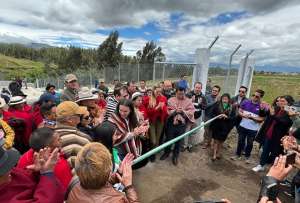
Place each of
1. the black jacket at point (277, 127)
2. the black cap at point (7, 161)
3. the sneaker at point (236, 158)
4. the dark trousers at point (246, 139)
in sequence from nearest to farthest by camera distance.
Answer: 1. the black cap at point (7, 161)
2. the black jacket at point (277, 127)
3. the dark trousers at point (246, 139)
4. the sneaker at point (236, 158)

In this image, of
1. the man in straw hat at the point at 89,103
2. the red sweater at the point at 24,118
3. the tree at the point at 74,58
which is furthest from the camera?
the tree at the point at 74,58

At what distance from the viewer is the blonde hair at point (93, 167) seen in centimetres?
143

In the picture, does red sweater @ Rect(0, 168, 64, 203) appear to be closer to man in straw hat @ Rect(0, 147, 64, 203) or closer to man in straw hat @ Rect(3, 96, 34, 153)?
man in straw hat @ Rect(0, 147, 64, 203)

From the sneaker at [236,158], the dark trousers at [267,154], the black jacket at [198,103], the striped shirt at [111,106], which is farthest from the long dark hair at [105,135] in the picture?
the sneaker at [236,158]

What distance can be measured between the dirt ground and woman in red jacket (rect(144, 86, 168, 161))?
66 cm

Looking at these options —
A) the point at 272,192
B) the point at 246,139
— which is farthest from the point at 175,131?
the point at 272,192

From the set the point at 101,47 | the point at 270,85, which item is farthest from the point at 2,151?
the point at 101,47

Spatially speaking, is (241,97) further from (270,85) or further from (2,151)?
(270,85)

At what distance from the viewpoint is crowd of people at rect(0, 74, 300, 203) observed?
4.85 ft

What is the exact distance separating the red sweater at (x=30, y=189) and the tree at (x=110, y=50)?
39.2 metres

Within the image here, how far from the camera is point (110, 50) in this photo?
1554 inches

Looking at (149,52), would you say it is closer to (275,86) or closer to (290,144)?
(275,86)

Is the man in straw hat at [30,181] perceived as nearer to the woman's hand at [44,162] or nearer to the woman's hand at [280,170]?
the woman's hand at [44,162]

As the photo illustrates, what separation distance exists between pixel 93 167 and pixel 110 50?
39.8 m
